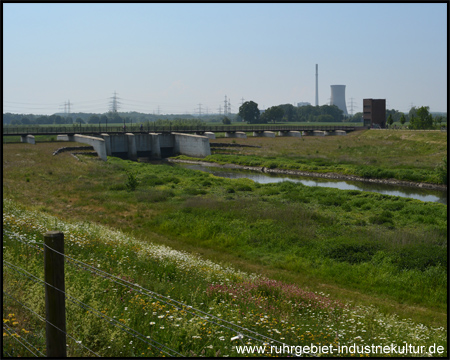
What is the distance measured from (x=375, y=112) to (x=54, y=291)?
129719mm

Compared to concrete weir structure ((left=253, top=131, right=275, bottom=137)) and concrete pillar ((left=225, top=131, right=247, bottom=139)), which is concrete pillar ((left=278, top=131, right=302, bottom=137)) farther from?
concrete pillar ((left=225, top=131, right=247, bottom=139))

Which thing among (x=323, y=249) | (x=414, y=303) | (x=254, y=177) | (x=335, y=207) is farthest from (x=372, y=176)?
(x=414, y=303)

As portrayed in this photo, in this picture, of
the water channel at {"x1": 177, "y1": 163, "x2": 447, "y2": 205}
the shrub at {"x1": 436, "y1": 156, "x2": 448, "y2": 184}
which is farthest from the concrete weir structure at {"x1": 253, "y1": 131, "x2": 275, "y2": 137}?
the shrub at {"x1": 436, "y1": 156, "x2": 448, "y2": 184}

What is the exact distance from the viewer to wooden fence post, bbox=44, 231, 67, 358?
5617 mm

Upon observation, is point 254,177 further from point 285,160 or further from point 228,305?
point 228,305

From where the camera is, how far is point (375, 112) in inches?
4943

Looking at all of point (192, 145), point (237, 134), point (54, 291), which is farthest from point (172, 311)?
point (237, 134)

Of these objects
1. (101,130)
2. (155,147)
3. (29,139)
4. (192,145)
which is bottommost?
(155,147)

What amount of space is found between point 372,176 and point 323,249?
107 ft

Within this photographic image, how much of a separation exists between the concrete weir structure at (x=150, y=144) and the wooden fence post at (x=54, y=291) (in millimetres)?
67683

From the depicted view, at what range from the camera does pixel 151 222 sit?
25.3m

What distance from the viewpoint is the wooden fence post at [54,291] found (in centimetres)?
562

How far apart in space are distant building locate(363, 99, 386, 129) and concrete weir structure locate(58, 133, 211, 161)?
67.1m

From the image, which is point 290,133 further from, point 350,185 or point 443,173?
point 443,173
